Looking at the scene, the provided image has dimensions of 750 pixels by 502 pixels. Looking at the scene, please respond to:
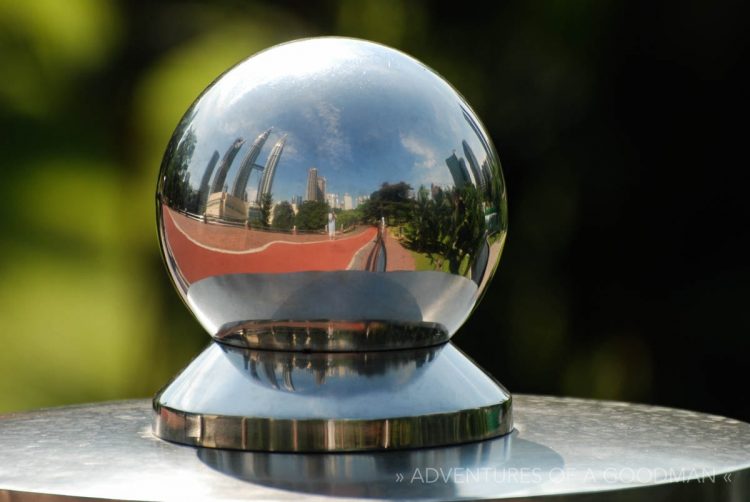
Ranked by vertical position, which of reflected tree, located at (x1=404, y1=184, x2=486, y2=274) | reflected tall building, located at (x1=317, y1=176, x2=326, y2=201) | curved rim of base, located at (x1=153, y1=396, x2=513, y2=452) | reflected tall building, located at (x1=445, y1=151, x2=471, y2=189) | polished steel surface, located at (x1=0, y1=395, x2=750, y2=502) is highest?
reflected tall building, located at (x1=445, y1=151, x2=471, y2=189)

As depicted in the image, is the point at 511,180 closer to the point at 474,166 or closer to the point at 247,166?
the point at 474,166

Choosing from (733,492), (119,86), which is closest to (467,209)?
(733,492)

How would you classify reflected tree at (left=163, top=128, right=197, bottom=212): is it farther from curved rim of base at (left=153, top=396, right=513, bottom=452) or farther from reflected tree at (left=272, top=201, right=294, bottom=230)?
curved rim of base at (left=153, top=396, right=513, bottom=452)

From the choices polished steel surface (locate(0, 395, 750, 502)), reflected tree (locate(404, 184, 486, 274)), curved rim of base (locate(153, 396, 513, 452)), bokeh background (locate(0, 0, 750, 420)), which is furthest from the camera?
bokeh background (locate(0, 0, 750, 420))

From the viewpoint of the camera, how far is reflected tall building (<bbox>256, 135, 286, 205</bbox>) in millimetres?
2344

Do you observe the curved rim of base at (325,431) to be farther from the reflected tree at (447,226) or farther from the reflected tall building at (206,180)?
the reflected tall building at (206,180)

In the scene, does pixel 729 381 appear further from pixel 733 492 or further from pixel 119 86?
pixel 733 492

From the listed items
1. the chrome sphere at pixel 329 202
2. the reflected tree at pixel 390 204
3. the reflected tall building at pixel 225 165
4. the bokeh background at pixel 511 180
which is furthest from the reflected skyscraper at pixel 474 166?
the bokeh background at pixel 511 180

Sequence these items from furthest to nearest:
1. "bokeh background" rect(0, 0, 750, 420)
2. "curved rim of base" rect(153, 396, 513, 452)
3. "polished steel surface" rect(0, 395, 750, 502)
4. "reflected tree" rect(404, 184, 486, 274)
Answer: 1. "bokeh background" rect(0, 0, 750, 420)
2. "reflected tree" rect(404, 184, 486, 274)
3. "curved rim of base" rect(153, 396, 513, 452)
4. "polished steel surface" rect(0, 395, 750, 502)

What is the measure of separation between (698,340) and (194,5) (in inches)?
142

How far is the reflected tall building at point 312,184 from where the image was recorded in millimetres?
2322

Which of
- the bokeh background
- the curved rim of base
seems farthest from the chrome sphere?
the bokeh background

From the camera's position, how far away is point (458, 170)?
2.45 m

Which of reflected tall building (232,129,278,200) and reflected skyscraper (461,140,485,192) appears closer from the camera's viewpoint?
reflected tall building (232,129,278,200)
